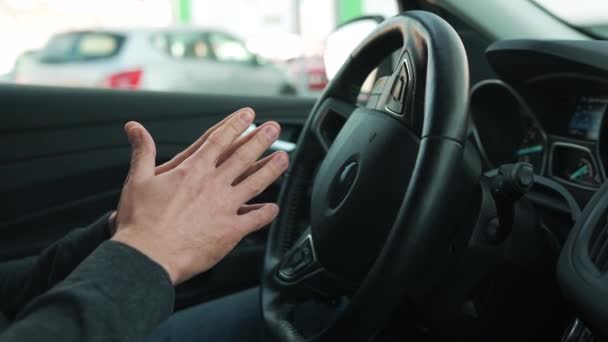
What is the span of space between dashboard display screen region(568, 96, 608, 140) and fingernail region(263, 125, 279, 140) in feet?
2.14

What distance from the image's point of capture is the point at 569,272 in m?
0.80

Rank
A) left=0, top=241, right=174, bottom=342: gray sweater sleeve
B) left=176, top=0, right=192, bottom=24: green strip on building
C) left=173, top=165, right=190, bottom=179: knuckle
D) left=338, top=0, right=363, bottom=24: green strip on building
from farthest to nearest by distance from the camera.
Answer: left=176, top=0, right=192, bottom=24: green strip on building → left=338, top=0, right=363, bottom=24: green strip on building → left=173, top=165, right=190, bottom=179: knuckle → left=0, top=241, right=174, bottom=342: gray sweater sleeve

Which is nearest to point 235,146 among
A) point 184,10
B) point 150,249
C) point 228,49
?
point 150,249

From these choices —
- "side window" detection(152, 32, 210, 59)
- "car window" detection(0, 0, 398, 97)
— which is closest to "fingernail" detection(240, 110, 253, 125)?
"car window" detection(0, 0, 398, 97)

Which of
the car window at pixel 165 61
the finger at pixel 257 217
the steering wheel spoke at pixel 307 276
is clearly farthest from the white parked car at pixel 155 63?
the finger at pixel 257 217

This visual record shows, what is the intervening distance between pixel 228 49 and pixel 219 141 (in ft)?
20.1

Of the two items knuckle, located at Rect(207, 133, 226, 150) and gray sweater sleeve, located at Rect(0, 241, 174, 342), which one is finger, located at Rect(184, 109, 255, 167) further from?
gray sweater sleeve, located at Rect(0, 241, 174, 342)

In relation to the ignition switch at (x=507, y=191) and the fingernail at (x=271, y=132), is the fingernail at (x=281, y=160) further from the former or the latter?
the ignition switch at (x=507, y=191)

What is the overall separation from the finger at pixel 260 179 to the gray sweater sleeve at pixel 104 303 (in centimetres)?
14

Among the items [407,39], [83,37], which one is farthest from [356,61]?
[83,37]

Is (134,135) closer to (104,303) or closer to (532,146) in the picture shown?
(104,303)

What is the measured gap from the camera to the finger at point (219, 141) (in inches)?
32.0

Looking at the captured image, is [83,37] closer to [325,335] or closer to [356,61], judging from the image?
[356,61]

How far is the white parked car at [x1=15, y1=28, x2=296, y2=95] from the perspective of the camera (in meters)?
5.34
